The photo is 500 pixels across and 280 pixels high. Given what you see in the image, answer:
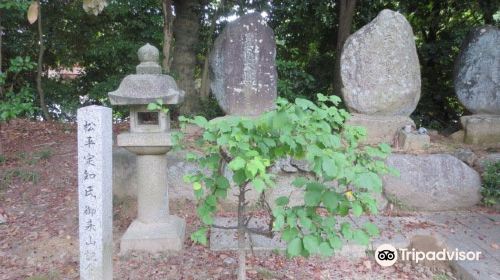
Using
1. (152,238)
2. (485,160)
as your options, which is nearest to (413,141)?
(485,160)

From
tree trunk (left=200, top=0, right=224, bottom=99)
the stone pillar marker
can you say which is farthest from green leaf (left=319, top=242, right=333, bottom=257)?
tree trunk (left=200, top=0, right=224, bottom=99)

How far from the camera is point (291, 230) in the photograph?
2.46 meters

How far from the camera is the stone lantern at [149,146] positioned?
3.90 m

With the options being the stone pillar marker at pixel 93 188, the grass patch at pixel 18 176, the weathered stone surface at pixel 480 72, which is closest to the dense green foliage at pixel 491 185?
the weathered stone surface at pixel 480 72

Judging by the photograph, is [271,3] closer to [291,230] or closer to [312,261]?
[312,261]

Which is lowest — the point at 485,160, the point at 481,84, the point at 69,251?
the point at 69,251

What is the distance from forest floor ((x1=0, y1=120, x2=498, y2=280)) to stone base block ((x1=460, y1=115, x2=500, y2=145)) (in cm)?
318

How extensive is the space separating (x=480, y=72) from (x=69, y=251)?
632 cm

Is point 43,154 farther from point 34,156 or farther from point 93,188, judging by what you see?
point 93,188

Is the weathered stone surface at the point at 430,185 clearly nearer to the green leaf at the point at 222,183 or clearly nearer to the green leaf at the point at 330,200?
the green leaf at the point at 330,200

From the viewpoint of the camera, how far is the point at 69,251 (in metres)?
4.00

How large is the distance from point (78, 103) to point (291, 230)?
26.4 feet

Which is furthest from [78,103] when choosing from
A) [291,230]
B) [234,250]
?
[291,230]

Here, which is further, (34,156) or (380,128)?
(34,156)
